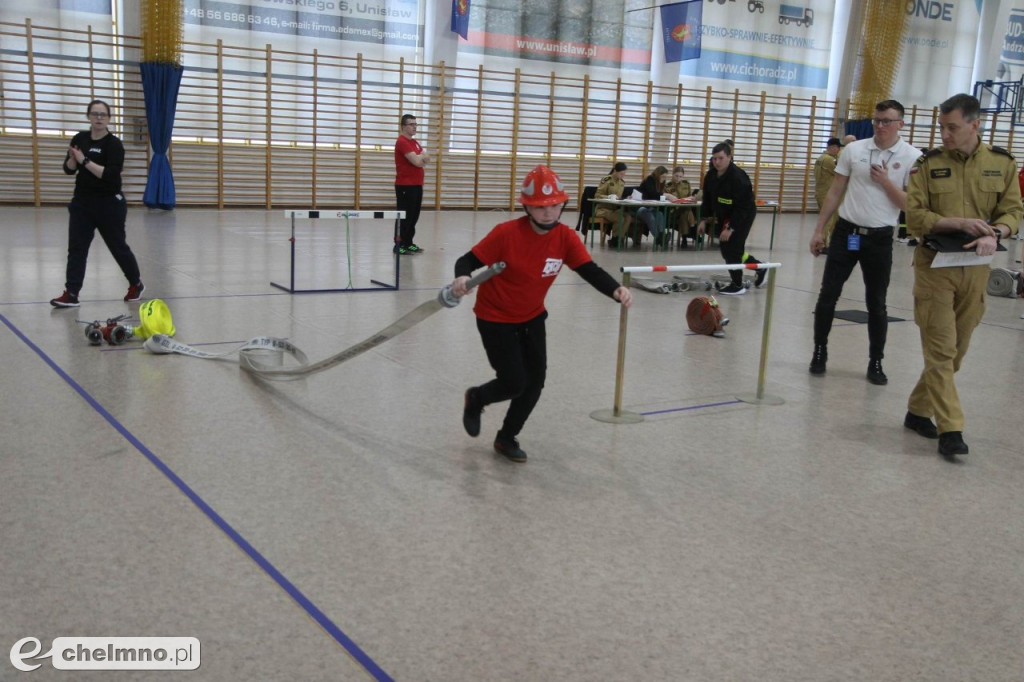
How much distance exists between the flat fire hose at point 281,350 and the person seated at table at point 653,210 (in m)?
8.68

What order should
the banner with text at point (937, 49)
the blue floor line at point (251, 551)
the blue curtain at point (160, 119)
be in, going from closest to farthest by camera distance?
the blue floor line at point (251, 551), the blue curtain at point (160, 119), the banner with text at point (937, 49)

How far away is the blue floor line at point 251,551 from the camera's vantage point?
8.39 feet

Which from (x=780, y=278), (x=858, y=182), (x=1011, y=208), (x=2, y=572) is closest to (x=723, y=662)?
(x=2, y=572)

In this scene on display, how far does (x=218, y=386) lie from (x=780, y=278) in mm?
7308

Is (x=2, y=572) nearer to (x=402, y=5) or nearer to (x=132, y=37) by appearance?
(x=132, y=37)

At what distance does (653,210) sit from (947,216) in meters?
9.50

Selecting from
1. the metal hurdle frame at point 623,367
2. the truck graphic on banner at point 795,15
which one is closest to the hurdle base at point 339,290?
the metal hurdle frame at point 623,367

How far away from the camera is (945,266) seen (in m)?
4.51

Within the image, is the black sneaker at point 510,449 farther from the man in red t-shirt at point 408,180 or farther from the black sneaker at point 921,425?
the man in red t-shirt at point 408,180

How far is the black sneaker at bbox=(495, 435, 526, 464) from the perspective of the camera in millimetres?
4230

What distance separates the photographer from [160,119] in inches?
630

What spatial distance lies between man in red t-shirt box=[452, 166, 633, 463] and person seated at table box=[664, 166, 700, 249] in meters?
10.3

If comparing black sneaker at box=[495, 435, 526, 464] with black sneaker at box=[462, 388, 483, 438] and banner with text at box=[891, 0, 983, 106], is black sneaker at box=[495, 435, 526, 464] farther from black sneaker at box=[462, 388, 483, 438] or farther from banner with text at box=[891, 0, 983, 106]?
banner with text at box=[891, 0, 983, 106]

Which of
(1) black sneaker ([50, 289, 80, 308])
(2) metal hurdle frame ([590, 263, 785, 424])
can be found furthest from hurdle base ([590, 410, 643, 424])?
(1) black sneaker ([50, 289, 80, 308])
